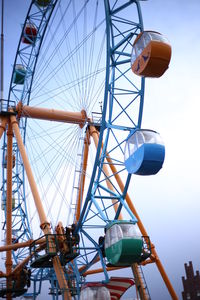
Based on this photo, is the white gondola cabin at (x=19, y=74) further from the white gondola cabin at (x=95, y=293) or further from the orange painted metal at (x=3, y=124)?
the white gondola cabin at (x=95, y=293)

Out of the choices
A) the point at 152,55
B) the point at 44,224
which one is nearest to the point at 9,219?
the point at 44,224

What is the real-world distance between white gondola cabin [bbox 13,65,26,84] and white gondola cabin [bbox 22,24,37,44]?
6.62 feet

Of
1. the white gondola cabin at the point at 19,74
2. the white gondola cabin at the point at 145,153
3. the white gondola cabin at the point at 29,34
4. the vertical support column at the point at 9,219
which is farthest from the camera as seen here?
the white gondola cabin at the point at 19,74

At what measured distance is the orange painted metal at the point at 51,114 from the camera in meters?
24.5

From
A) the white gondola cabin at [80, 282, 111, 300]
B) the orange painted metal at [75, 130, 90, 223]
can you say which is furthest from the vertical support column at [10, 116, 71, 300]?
the white gondola cabin at [80, 282, 111, 300]

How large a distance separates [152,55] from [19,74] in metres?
15.2

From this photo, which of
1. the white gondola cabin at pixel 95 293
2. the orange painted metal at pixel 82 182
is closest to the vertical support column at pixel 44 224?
the orange painted metal at pixel 82 182

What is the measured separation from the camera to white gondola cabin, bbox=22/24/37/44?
87.1 ft

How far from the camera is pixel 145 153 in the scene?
15.3 metres

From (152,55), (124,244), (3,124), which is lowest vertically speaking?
(124,244)

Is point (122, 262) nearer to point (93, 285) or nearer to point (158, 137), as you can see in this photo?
point (158, 137)

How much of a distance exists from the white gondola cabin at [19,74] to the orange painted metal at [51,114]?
4367 mm

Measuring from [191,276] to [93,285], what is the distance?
38.9 meters

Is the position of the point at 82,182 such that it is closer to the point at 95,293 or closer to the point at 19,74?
the point at 19,74
